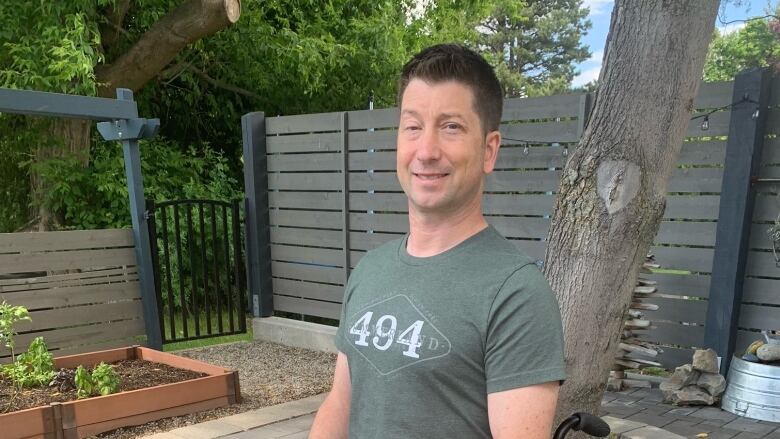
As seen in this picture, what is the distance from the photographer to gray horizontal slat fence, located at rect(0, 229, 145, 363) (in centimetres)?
496

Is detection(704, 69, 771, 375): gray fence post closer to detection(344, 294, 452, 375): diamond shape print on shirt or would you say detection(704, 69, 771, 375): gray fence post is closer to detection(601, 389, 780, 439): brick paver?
detection(601, 389, 780, 439): brick paver

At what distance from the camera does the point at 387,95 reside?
9.39 metres

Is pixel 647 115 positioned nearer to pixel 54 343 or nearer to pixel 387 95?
pixel 54 343

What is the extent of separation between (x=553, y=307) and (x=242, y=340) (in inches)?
235

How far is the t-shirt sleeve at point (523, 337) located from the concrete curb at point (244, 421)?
2991 mm

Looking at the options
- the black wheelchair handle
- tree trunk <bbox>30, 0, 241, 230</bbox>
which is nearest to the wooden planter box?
the black wheelchair handle

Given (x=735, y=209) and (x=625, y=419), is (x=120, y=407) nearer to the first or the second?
(x=625, y=419)

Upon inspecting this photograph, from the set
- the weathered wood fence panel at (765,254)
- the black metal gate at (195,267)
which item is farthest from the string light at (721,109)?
the black metal gate at (195,267)

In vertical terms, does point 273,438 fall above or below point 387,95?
below

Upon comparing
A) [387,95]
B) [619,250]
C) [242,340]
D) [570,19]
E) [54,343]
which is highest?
[570,19]

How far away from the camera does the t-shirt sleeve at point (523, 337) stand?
3.42 feet

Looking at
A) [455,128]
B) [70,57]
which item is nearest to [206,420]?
[455,128]

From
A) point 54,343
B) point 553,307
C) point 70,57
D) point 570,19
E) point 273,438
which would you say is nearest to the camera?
point 553,307

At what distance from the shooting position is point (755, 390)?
3.80m
